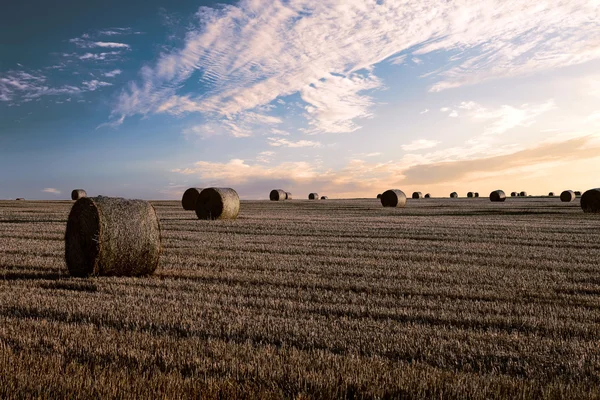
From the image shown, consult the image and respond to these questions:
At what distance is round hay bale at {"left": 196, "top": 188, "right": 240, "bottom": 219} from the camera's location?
24.3 metres

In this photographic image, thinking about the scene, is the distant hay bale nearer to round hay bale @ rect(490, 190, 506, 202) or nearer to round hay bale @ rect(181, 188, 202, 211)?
round hay bale @ rect(490, 190, 506, 202)

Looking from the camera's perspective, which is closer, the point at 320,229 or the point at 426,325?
the point at 426,325

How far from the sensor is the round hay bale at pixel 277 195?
5423 centimetres

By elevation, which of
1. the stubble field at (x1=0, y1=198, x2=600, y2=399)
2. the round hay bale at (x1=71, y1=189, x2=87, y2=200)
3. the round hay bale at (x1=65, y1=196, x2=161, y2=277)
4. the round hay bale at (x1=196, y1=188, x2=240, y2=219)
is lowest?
the stubble field at (x1=0, y1=198, x2=600, y2=399)

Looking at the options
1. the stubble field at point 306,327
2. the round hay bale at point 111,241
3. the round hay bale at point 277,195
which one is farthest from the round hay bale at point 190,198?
the round hay bale at point 111,241

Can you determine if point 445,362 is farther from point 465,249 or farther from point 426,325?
point 465,249

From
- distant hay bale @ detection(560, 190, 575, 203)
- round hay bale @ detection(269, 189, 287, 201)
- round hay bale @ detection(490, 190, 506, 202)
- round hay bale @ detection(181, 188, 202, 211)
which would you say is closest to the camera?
round hay bale @ detection(181, 188, 202, 211)

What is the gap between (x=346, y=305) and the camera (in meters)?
7.37

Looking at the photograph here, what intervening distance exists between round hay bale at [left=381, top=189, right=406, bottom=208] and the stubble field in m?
27.9

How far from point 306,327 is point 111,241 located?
5912 millimetres

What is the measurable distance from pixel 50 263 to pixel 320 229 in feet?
35.1

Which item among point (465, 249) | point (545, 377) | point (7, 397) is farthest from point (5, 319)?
point (465, 249)

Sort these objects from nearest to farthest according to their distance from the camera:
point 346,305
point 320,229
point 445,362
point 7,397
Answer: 1. point 7,397
2. point 445,362
3. point 346,305
4. point 320,229

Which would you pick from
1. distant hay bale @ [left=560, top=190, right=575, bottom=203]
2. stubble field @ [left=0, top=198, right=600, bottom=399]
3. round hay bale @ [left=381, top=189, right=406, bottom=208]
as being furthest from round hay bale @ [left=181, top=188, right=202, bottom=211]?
distant hay bale @ [left=560, top=190, right=575, bottom=203]
